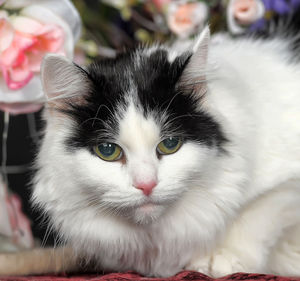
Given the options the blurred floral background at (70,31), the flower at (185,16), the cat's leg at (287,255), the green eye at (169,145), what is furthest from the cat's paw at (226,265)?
the flower at (185,16)

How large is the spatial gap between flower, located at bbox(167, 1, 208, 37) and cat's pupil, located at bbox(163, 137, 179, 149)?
0.63m

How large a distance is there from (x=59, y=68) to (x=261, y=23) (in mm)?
885

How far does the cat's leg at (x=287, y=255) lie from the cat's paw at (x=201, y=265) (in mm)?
168

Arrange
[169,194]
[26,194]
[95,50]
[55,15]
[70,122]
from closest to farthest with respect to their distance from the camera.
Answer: [169,194], [70,122], [55,15], [95,50], [26,194]

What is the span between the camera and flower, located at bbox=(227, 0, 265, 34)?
145 cm

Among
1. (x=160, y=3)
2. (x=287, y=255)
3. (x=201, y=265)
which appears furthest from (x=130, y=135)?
(x=160, y=3)

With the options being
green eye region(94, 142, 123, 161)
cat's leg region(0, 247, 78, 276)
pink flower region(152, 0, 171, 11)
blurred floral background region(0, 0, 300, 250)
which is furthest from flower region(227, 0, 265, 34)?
cat's leg region(0, 247, 78, 276)

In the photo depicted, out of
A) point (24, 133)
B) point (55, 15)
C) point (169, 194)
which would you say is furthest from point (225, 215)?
point (24, 133)

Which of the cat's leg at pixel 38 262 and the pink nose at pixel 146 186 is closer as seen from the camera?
the pink nose at pixel 146 186

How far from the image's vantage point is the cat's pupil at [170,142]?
973 mm

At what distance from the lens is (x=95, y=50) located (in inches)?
60.9

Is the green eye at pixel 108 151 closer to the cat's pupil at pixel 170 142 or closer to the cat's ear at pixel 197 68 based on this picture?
the cat's pupil at pixel 170 142

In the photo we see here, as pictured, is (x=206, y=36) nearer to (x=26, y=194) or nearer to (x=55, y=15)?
(x=55, y=15)

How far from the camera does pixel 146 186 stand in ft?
2.92
